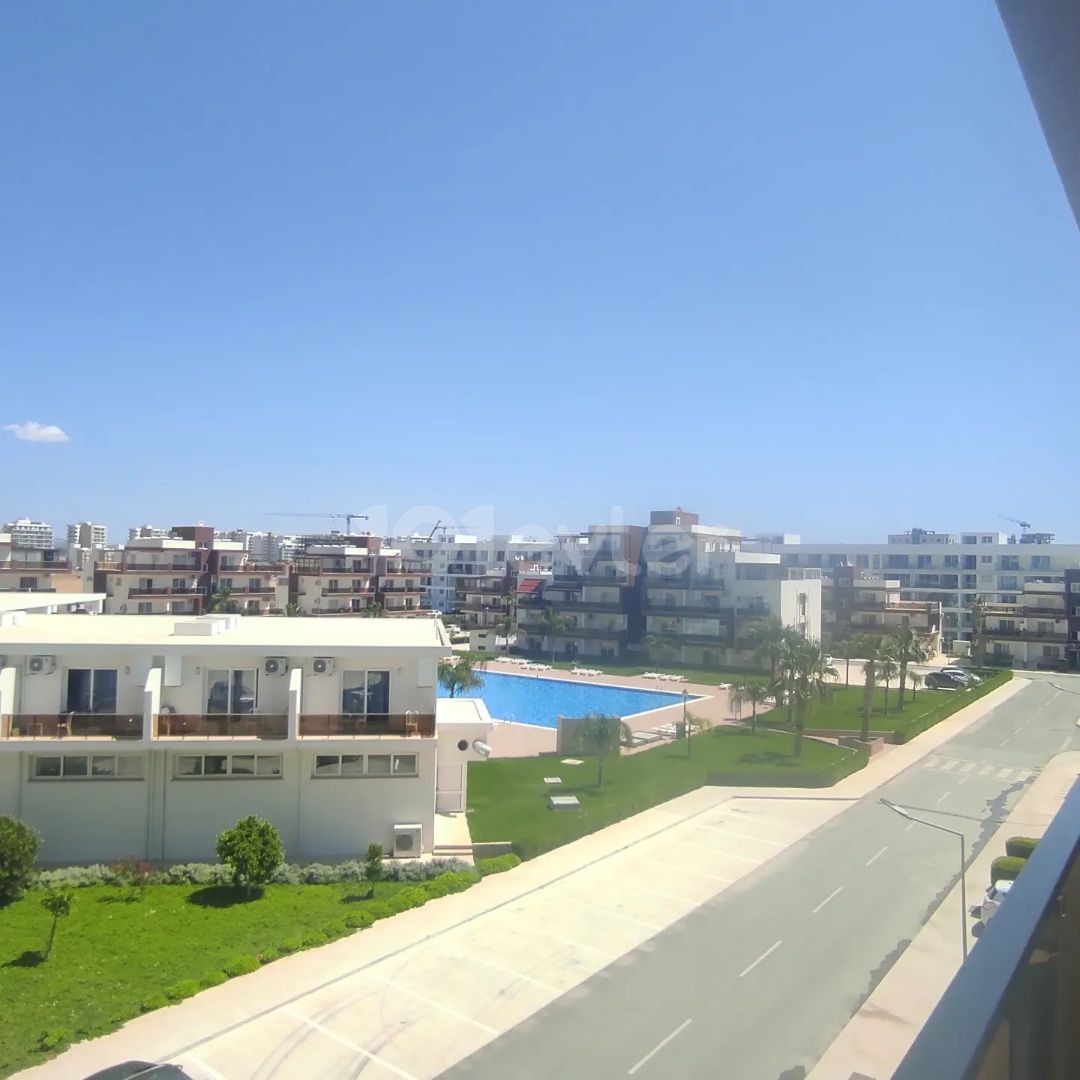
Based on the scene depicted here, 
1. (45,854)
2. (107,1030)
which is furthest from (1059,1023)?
(45,854)

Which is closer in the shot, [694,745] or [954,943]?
[954,943]

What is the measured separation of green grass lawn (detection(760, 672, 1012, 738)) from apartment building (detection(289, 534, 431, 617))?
21215 millimetres

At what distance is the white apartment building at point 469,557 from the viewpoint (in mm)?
58469

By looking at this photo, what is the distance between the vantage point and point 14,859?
35.3ft

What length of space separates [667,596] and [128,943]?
3107 cm

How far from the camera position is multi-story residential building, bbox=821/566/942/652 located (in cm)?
4144

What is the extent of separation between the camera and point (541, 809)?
1566 centimetres

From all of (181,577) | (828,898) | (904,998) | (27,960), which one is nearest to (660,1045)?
(904,998)

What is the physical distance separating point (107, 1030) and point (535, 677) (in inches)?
991

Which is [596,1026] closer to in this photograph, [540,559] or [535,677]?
[535,677]

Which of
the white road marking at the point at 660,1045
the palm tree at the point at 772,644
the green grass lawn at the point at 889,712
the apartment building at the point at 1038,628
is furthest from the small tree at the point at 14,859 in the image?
the apartment building at the point at 1038,628

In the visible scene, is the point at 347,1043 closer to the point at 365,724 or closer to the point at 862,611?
the point at 365,724

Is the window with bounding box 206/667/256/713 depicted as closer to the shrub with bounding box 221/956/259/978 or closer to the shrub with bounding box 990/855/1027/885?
the shrub with bounding box 221/956/259/978

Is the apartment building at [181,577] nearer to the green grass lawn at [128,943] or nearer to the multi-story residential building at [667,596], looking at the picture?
the multi-story residential building at [667,596]
